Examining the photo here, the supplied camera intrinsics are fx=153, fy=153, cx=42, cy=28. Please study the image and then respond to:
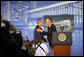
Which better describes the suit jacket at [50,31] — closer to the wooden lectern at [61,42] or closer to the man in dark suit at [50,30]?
the man in dark suit at [50,30]

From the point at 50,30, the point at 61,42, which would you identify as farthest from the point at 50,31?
the point at 61,42

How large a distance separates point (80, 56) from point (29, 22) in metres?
2.39

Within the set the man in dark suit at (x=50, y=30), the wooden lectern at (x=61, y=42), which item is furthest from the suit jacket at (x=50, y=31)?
the wooden lectern at (x=61, y=42)

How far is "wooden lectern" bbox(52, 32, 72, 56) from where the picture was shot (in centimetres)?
495

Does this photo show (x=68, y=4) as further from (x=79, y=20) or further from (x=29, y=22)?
(x=29, y=22)

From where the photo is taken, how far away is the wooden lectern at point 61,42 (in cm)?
495

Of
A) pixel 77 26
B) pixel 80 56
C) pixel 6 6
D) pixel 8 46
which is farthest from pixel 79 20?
pixel 8 46

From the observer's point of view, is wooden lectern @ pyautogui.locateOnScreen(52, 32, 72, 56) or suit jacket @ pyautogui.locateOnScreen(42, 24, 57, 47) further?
suit jacket @ pyautogui.locateOnScreen(42, 24, 57, 47)

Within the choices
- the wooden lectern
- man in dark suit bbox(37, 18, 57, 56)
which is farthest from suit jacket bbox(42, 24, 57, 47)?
the wooden lectern

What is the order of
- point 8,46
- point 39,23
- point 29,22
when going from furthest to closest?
point 29,22 < point 39,23 < point 8,46

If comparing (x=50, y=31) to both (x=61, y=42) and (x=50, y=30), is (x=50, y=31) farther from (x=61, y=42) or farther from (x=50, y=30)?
(x=61, y=42)

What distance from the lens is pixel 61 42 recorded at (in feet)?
16.5

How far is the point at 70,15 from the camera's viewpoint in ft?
19.0

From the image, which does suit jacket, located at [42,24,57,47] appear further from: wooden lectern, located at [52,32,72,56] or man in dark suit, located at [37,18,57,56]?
wooden lectern, located at [52,32,72,56]
